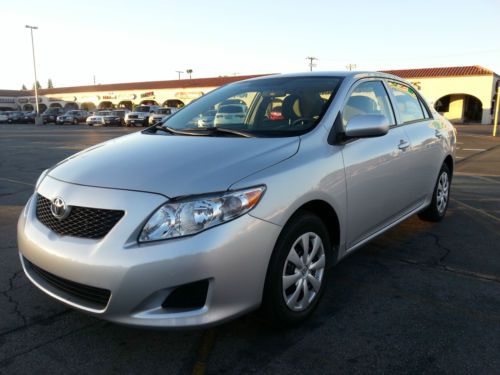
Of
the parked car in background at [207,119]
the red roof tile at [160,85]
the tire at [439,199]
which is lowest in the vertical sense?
the tire at [439,199]

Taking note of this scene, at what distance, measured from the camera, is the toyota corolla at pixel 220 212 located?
2.30 m

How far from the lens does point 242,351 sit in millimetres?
2666

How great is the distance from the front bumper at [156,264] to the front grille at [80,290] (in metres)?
0.03

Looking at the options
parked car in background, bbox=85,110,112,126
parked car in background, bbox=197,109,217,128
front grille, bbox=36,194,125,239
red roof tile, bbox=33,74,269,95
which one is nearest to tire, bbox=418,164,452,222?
parked car in background, bbox=197,109,217,128

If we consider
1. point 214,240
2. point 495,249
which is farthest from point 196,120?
point 495,249

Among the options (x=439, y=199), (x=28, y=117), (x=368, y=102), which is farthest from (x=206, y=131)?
(x=28, y=117)

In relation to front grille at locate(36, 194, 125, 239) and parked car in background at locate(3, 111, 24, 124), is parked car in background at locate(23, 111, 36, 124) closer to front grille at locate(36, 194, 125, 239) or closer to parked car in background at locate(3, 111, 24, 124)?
parked car in background at locate(3, 111, 24, 124)

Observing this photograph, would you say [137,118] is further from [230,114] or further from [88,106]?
[88,106]

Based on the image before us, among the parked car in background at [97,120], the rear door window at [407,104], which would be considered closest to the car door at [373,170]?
the rear door window at [407,104]

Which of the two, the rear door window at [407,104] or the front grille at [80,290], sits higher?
the rear door window at [407,104]

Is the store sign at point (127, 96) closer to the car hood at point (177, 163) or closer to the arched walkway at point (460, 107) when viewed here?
the arched walkway at point (460, 107)

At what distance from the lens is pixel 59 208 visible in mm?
2600

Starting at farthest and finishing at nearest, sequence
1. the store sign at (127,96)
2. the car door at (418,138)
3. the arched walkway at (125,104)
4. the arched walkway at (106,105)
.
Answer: the arched walkway at (106,105) → the arched walkway at (125,104) → the store sign at (127,96) → the car door at (418,138)

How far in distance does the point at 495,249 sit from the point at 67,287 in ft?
13.0
